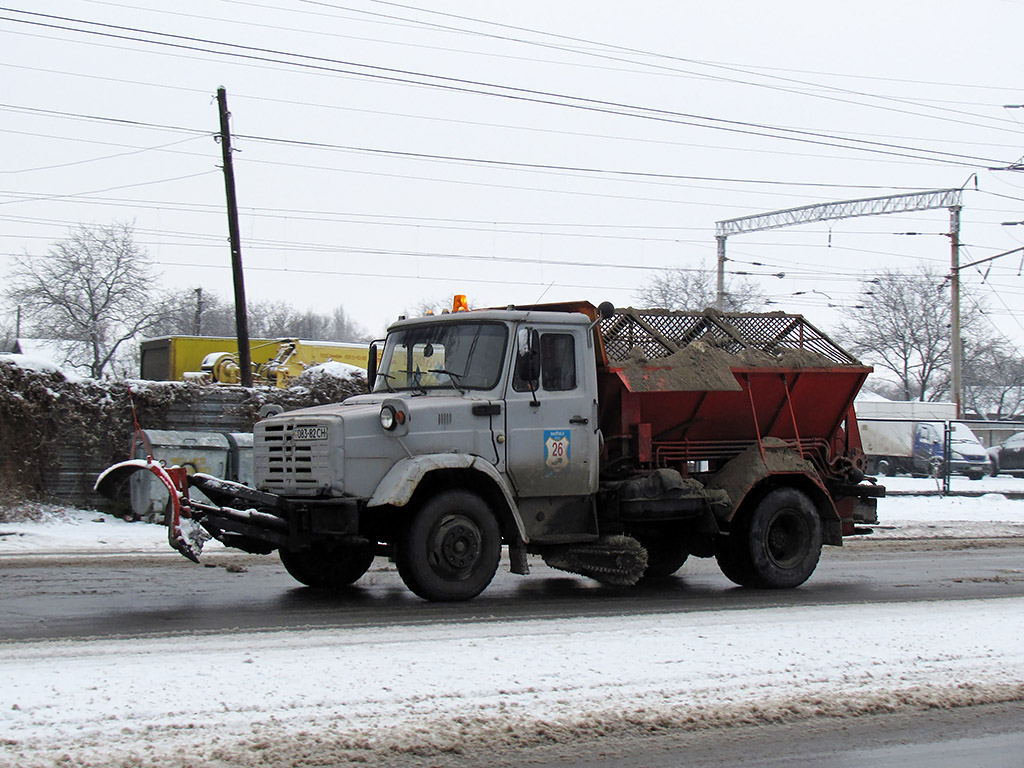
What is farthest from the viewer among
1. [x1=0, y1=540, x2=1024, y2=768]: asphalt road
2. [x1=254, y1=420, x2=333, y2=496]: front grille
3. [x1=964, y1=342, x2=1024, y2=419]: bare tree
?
[x1=964, y1=342, x2=1024, y2=419]: bare tree

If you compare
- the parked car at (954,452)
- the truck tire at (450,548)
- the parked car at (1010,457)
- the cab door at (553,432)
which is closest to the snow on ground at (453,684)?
the truck tire at (450,548)

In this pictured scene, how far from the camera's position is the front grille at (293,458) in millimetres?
9195

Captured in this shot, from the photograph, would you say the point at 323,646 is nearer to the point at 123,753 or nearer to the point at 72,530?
the point at 123,753

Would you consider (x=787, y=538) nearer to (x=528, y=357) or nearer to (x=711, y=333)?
(x=711, y=333)

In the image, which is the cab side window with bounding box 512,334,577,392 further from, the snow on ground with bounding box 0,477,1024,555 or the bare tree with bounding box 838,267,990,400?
the bare tree with bounding box 838,267,990,400

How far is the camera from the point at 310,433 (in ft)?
30.7

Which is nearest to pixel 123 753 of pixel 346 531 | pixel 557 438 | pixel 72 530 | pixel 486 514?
pixel 346 531

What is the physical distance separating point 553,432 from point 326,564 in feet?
8.23

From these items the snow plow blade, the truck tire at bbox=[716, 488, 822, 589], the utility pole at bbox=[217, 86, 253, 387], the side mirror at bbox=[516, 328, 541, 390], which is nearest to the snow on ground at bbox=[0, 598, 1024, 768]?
the snow plow blade

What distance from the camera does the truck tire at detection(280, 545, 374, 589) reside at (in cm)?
1056

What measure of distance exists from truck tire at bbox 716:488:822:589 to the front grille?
14.8ft

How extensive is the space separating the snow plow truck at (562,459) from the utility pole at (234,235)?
14.3 m

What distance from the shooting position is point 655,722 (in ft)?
19.6

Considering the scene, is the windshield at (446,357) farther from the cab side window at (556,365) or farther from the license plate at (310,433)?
the license plate at (310,433)
